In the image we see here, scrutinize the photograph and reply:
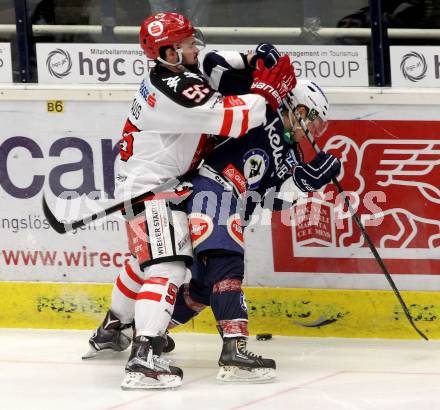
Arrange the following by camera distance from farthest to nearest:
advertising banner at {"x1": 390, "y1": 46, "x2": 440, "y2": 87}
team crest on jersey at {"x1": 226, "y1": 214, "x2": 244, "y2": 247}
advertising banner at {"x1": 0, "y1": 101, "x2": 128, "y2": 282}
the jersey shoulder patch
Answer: advertising banner at {"x1": 0, "y1": 101, "x2": 128, "y2": 282} → advertising banner at {"x1": 390, "y1": 46, "x2": 440, "y2": 87} → team crest on jersey at {"x1": 226, "y1": 214, "x2": 244, "y2": 247} → the jersey shoulder patch

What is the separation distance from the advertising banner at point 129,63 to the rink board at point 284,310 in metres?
0.95

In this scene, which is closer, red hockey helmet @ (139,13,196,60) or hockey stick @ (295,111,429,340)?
red hockey helmet @ (139,13,196,60)

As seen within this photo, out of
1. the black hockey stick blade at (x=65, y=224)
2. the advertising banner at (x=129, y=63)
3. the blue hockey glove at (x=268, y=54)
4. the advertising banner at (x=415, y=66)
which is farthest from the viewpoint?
the advertising banner at (x=129, y=63)

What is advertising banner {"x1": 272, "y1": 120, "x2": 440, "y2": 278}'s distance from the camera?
5707 mm

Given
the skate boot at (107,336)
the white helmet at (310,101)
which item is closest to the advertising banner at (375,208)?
the white helmet at (310,101)

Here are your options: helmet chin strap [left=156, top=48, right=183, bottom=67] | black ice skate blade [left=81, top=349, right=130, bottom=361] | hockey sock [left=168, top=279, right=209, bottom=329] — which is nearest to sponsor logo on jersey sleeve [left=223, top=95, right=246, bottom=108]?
helmet chin strap [left=156, top=48, right=183, bottom=67]

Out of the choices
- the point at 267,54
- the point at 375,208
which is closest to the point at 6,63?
the point at 267,54

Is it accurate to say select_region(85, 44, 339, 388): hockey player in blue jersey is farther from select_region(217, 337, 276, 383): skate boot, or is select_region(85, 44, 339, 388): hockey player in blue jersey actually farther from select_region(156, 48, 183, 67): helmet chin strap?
select_region(156, 48, 183, 67): helmet chin strap

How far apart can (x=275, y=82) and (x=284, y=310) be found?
1225mm

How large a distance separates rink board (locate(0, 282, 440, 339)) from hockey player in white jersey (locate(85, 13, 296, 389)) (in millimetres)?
866

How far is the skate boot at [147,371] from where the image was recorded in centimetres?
501

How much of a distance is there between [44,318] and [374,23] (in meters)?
2.05

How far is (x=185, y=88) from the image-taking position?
16.3ft

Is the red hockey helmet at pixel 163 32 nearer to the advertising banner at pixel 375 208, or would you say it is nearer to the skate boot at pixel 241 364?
the advertising banner at pixel 375 208
